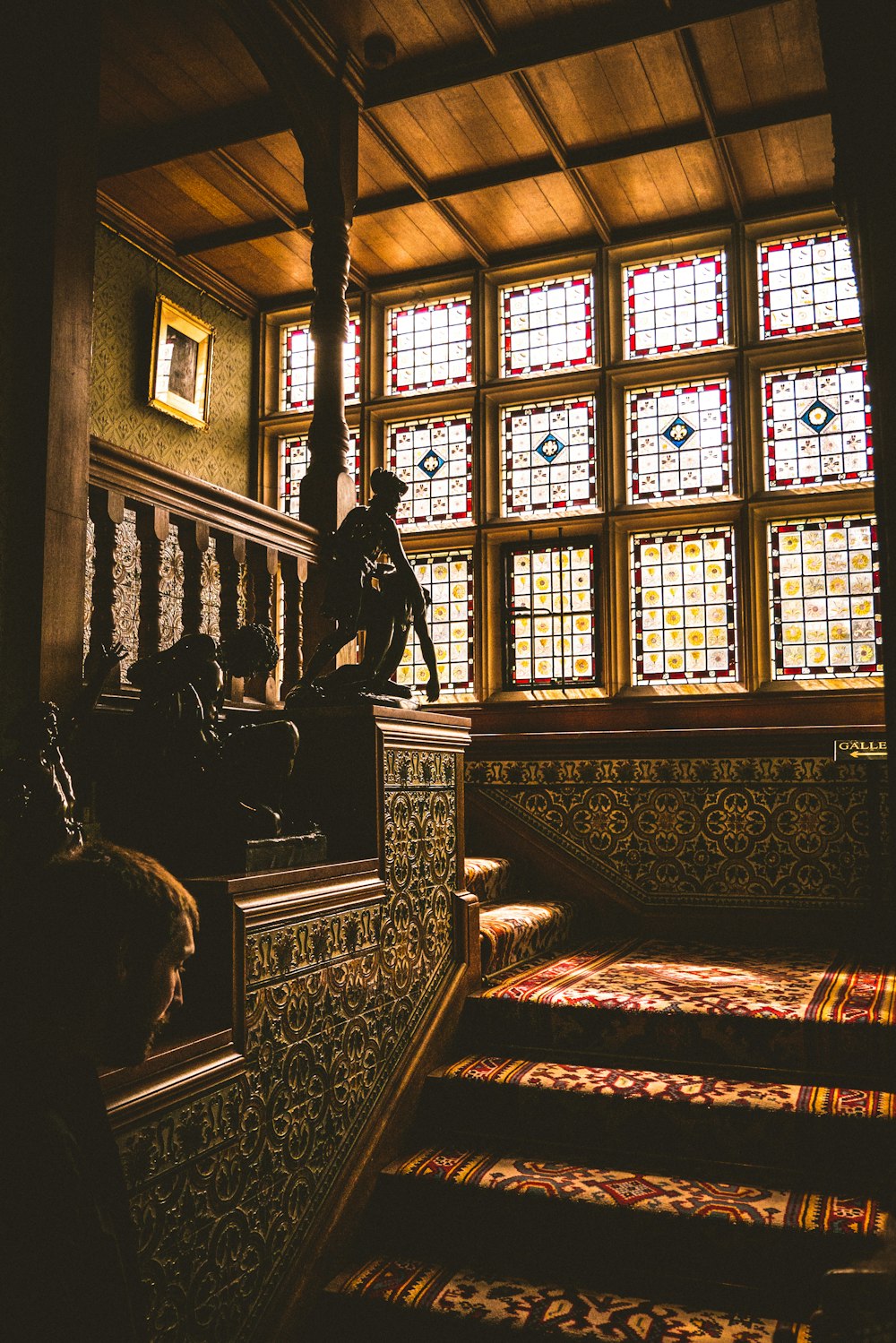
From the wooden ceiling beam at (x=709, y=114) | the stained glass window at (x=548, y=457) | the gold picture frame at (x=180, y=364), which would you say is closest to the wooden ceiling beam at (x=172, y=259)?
the gold picture frame at (x=180, y=364)

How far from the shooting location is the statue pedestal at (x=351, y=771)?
3080mm

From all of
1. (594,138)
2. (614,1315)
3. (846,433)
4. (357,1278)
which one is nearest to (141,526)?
(357,1278)

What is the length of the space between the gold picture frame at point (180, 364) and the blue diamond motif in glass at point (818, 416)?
3.39m

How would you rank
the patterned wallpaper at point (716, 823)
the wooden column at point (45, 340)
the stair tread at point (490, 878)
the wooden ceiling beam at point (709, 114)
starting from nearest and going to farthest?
the wooden column at point (45, 340), the wooden ceiling beam at point (709, 114), the stair tread at point (490, 878), the patterned wallpaper at point (716, 823)

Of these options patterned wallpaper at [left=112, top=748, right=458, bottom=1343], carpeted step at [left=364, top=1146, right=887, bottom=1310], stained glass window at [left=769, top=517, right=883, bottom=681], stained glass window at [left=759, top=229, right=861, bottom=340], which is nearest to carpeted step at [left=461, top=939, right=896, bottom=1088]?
patterned wallpaper at [left=112, top=748, right=458, bottom=1343]

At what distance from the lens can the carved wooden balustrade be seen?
2.98 meters

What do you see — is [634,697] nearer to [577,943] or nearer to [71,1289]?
[577,943]

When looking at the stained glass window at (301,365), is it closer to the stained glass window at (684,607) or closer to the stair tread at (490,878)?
the stained glass window at (684,607)

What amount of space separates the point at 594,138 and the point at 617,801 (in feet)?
10.9

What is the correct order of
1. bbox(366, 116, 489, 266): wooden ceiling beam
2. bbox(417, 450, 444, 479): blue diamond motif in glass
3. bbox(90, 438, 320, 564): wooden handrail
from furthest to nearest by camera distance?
1. bbox(417, 450, 444, 479): blue diamond motif in glass
2. bbox(366, 116, 489, 266): wooden ceiling beam
3. bbox(90, 438, 320, 564): wooden handrail

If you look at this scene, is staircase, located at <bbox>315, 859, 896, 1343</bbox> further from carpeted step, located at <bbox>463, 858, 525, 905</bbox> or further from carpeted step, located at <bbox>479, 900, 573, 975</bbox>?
carpeted step, located at <bbox>463, 858, 525, 905</bbox>

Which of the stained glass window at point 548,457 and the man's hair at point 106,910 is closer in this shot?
the man's hair at point 106,910

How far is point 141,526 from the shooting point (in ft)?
10.3

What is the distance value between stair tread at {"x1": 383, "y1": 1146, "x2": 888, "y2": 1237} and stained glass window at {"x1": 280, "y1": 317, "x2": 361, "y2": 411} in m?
4.79
